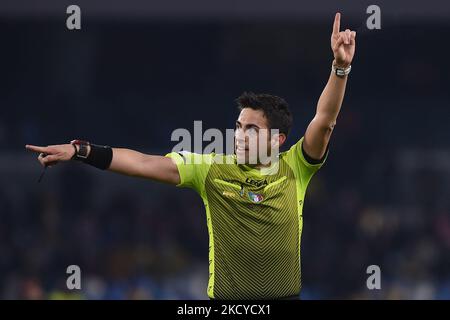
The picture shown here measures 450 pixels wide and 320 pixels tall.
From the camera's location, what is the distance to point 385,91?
1836cm

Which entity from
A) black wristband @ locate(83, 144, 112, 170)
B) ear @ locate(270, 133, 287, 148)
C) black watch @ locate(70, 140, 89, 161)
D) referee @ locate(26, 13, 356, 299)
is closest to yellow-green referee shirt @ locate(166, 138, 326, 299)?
referee @ locate(26, 13, 356, 299)

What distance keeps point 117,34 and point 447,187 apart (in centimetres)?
649

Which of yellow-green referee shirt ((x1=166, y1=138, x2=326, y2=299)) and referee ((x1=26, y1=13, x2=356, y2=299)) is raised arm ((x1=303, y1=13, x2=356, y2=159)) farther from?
yellow-green referee shirt ((x1=166, y1=138, x2=326, y2=299))

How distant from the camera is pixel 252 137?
7000mm

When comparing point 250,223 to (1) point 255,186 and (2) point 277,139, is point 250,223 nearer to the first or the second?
(1) point 255,186

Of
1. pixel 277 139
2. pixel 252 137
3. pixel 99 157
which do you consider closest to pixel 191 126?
pixel 277 139

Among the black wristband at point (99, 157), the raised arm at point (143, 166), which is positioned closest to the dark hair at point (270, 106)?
the raised arm at point (143, 166)

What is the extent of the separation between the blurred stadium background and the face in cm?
790

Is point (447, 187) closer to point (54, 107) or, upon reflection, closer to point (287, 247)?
point (54, 107)


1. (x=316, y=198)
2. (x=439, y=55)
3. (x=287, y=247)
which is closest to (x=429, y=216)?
(x=316, y=198)

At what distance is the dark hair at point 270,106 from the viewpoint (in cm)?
707

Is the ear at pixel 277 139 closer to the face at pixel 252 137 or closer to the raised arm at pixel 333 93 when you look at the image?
the face at pixel 252 137

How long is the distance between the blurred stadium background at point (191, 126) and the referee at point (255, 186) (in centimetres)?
783

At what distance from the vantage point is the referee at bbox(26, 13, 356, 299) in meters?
6.88
